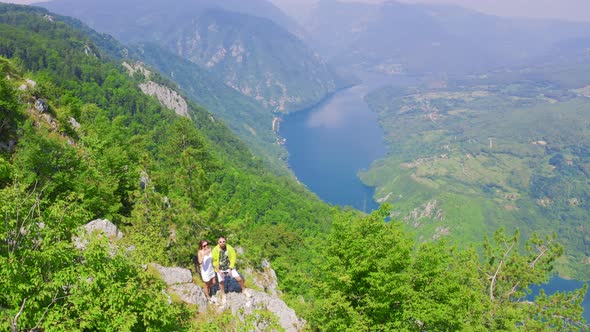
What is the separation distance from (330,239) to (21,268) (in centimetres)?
1665

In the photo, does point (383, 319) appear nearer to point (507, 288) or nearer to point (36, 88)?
point (507, 288)

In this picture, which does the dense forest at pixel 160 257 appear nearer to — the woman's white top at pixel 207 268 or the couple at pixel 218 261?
the woman's white top at pixel 207 268

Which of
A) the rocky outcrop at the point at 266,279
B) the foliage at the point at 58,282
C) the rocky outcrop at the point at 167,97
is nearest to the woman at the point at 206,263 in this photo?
the foliage at the point at 58,282

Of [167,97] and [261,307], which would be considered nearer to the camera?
[261,307]

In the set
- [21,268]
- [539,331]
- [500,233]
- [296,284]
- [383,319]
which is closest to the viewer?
[21,268]

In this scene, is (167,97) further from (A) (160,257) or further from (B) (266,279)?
(A) (160,257)

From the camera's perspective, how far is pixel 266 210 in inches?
4306

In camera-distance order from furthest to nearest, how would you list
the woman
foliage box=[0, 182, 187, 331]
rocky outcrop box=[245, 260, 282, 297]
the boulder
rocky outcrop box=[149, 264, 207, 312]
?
1. rocky outcrop box=[245, 260, 282, 297]
2. the boulder
3. the woman
4. rocky outcrop box=[149, 264, 207, 312]
5. foliage box=[0, 182, 187, 331]

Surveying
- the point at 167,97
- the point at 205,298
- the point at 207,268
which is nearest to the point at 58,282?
the point at 207,268

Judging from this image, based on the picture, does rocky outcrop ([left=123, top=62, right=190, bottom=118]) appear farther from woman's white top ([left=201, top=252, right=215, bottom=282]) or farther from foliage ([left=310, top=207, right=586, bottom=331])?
foliage ([left=310, top=207, right=586, bottom=331])

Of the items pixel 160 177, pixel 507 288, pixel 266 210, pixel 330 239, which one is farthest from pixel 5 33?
pixel 507 288

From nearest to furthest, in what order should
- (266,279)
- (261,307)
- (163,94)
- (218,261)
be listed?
(218,261) → (261,307) → (266,279) → (163,94)

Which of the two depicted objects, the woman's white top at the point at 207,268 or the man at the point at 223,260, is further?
the woman's white top at the point at 207,268

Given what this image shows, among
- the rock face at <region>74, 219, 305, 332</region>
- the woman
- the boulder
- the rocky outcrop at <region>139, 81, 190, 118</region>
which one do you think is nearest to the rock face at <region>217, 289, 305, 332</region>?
the rock face at <region>74, 219, 305, 332</region>
